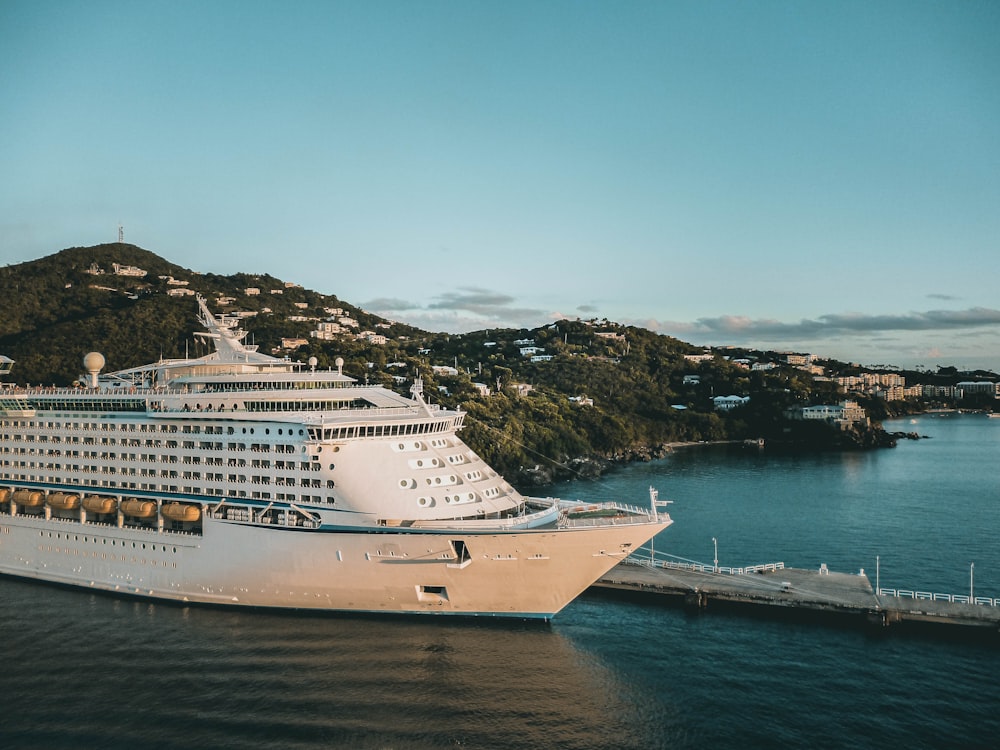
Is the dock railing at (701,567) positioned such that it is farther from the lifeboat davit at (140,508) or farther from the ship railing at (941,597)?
the lifeboat davit at (140,508)

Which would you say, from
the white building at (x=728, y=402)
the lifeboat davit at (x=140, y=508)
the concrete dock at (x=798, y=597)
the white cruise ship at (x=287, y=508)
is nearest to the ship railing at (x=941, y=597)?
the concrete dock at (x=798, y=597)

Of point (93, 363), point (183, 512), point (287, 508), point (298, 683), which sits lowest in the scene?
point (298, 683)

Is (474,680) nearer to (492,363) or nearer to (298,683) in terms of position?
(298,683)

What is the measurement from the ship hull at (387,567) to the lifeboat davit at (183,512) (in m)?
0.62

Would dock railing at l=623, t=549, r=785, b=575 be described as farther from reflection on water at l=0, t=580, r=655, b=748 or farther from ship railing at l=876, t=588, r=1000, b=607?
reflection on water at l=0, t=580, r=655, b=748

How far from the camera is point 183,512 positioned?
23875 millimetres

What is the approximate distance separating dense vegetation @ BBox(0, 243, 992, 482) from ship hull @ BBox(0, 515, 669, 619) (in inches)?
1388

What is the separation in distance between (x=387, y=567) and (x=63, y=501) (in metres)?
13.5

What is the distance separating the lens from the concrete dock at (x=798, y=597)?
23.5m

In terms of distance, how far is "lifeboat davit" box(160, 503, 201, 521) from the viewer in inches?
936

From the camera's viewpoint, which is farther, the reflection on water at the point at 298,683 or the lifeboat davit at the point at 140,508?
the lifeboat davit at the point at 140,508

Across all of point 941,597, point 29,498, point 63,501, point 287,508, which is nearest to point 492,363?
point 29,498

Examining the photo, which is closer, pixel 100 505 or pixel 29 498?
pixel 100 505

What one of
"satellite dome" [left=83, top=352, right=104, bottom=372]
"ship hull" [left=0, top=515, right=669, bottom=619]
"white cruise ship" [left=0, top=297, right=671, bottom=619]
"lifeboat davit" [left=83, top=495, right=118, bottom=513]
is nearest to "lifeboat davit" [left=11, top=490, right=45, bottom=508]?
"white cruise ship" [left=0, top=297, right=671, bottom=619]
